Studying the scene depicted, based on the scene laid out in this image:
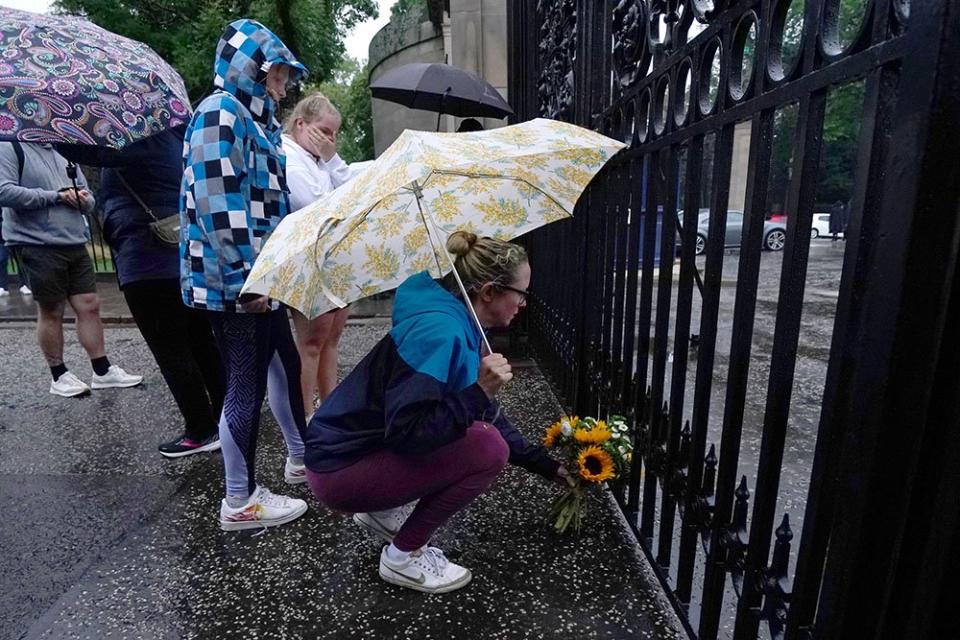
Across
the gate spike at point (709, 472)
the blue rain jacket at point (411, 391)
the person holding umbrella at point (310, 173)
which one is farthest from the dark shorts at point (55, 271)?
the gate spike at point (709, 472)

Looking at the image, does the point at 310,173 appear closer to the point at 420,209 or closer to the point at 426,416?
the point at 420,209

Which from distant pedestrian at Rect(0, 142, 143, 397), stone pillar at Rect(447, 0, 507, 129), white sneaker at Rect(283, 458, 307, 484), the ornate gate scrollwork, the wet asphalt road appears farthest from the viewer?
stone pillar at Rect(447, 0, 507, 129)

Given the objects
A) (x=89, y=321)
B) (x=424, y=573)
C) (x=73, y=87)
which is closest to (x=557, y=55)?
(x=73, y=87)

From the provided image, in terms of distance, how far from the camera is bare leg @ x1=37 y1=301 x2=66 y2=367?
4285 millimetres

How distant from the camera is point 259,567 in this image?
2.43 meters

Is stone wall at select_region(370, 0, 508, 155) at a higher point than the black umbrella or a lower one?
higher

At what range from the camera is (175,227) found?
3135 millimetres

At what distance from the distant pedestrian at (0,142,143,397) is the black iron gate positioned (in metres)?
3.73

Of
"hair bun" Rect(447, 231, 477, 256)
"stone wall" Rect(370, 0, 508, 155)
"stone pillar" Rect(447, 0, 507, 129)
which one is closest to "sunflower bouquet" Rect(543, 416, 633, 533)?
"hair bun" Rect(447, 231, 477, 256)

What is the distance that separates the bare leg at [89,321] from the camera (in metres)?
4.38

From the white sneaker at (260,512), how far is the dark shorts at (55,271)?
2496 mm

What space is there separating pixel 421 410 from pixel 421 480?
400mm

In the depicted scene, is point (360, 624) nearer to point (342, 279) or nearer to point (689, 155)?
point (342, 279)

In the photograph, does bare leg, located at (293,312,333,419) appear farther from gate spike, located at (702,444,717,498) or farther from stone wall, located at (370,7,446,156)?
stone wall, located at (370,7,446,156)
